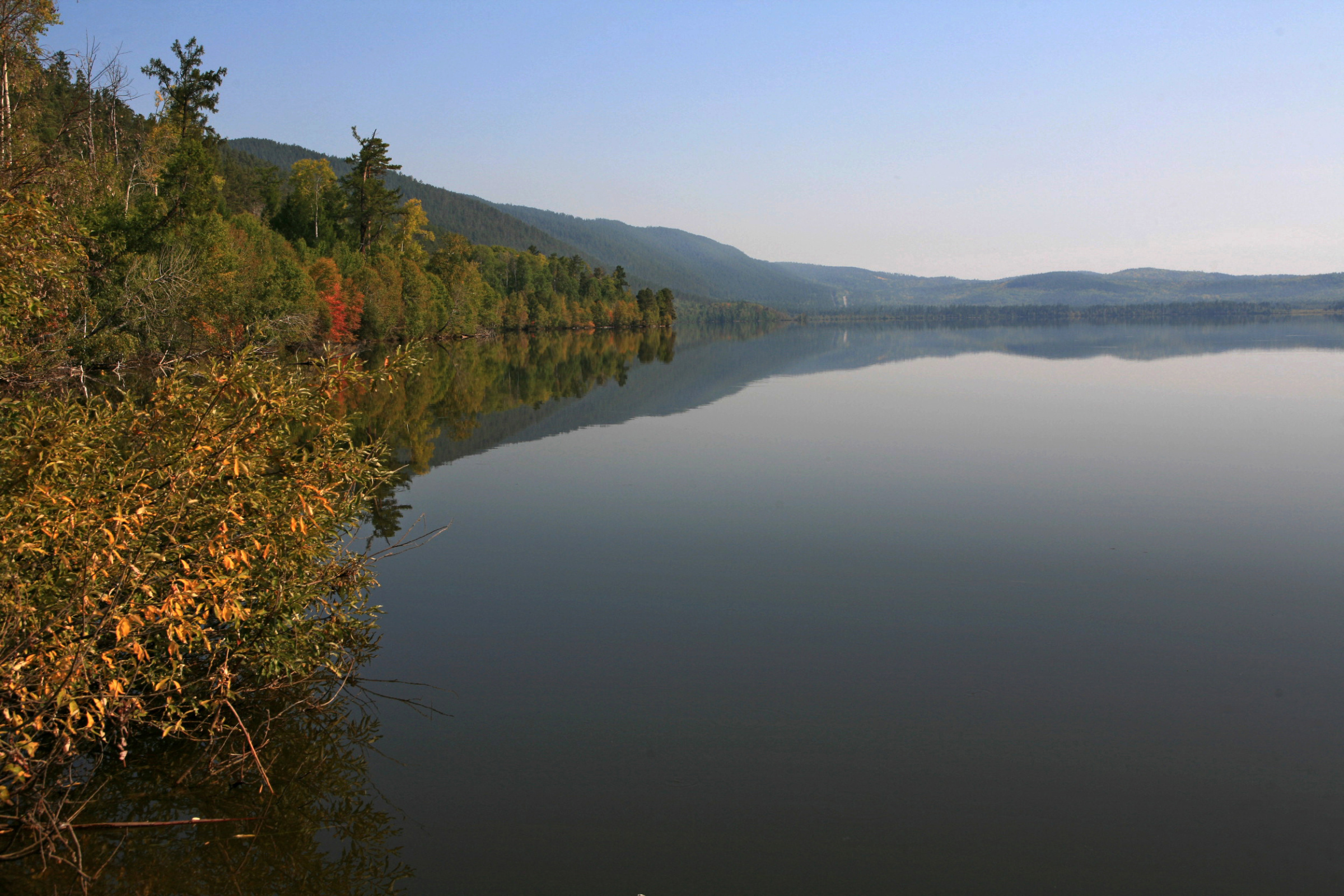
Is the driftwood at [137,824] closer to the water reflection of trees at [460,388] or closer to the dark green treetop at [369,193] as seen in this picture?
the water reflection of trees at [460,388]

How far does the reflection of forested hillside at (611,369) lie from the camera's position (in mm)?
27625

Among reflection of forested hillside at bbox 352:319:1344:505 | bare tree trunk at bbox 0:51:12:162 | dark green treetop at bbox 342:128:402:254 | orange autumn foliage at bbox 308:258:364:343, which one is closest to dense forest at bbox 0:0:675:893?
bare tree trunk at bbox 0:51:12:162

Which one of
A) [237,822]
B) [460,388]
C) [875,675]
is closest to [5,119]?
[237,822]

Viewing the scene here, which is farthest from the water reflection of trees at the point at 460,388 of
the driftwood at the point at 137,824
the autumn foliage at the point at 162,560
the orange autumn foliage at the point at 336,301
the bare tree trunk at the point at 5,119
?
the bare tree trunk at the point at 5,119

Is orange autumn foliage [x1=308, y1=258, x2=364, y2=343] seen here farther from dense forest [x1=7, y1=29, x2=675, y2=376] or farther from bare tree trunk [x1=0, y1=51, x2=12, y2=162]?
bare tree trunk [x1=0, y1=51, x2=12, y2=162]

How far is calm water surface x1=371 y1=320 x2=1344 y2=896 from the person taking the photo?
631 cm

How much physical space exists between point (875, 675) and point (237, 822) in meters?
5.90

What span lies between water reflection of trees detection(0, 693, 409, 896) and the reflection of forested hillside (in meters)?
3.61

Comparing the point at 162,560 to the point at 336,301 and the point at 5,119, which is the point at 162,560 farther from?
the point at 336,301

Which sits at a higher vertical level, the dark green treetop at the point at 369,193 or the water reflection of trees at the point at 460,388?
the dark green treetop at the point at 369,193

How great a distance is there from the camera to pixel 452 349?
69.6 m

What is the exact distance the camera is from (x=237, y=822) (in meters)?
6.68

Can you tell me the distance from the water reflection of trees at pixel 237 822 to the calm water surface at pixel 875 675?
1.28 feet

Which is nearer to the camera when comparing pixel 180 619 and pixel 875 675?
pixel 180 619
